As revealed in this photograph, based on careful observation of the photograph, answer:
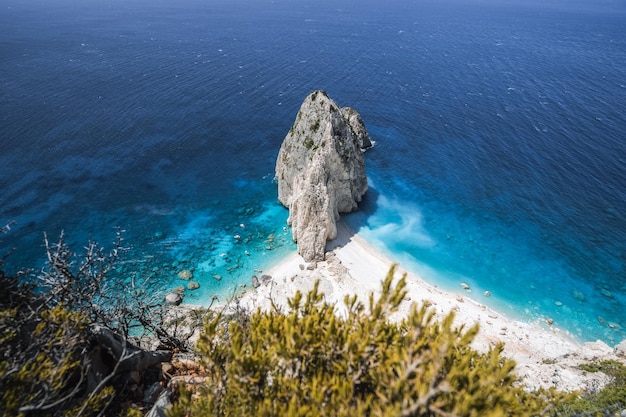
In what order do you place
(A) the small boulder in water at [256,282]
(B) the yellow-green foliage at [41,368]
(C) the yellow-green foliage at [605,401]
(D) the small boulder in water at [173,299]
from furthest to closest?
(A) the small boulder in water at [256,282], (D) the small boulder in water at [173,299], (C) the yellow-green foliage at [605,401], (B) the yellow-green foliage at [41,368]

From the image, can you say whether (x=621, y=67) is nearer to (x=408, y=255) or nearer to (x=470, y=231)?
(x=470, y=231)

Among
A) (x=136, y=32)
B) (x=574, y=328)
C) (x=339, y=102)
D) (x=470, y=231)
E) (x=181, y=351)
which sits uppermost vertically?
(x=136, y=32)

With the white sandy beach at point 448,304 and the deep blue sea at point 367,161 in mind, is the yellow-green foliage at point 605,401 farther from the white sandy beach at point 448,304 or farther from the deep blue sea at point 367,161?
the deep blue sea at point 367,161

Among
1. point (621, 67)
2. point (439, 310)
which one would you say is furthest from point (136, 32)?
point (621, 67)

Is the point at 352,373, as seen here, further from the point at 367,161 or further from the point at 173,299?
the point at 367,161

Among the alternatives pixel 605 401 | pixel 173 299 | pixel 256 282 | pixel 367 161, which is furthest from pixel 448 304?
pixel 367 161

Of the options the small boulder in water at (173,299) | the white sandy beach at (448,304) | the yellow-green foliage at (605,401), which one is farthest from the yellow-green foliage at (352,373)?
the small boulder in water at (173,299)

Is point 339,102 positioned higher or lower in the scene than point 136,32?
lower
